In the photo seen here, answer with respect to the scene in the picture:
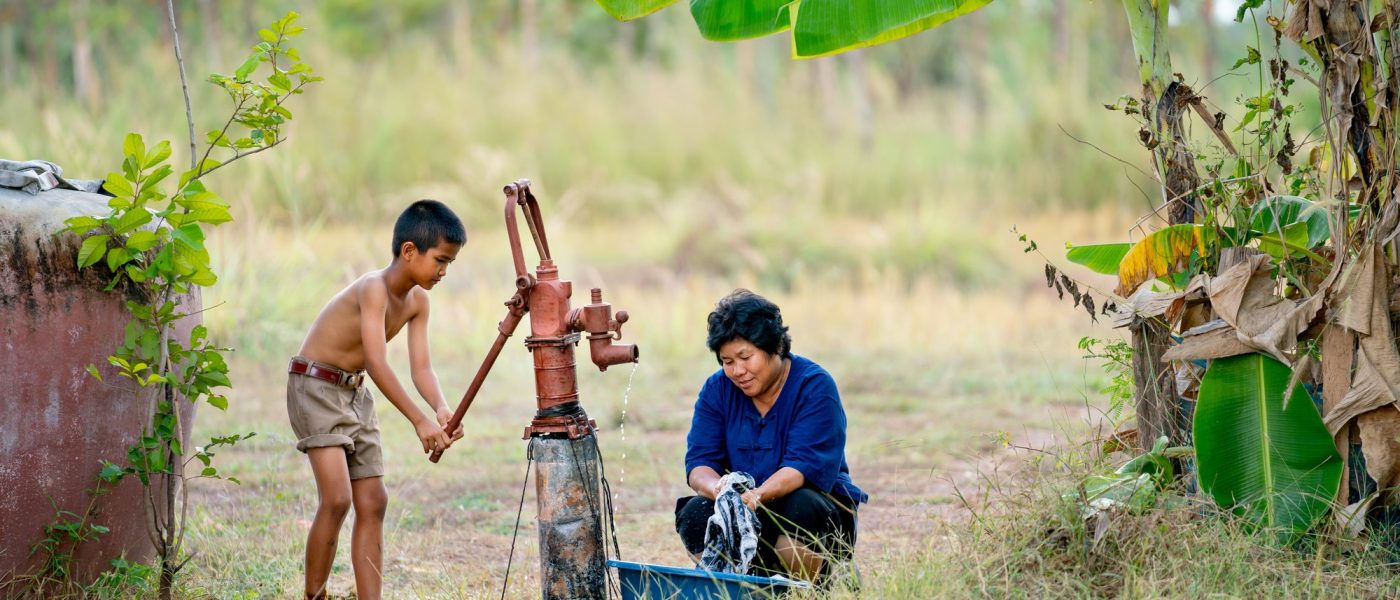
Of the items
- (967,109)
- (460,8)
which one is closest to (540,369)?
(967,109)

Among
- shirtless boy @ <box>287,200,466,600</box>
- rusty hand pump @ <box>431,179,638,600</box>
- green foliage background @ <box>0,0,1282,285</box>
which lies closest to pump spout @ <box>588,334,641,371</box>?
rusty hand pump @ <box>431,179,638,600</box>

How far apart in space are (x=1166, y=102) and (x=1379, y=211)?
0.64 meters

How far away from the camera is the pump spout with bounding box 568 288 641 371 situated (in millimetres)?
3129

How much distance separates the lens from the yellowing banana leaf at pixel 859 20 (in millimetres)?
4031

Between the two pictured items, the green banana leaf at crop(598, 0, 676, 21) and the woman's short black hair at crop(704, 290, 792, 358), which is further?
the green banana leaf at crop(598, 0, 676, 21)

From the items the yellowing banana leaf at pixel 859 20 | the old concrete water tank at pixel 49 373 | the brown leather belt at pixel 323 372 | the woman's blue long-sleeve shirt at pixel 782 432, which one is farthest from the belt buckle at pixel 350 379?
the yellowing banana leaf at pixel 859 20

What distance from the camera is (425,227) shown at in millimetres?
3539

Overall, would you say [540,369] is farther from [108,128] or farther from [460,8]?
[460,8]

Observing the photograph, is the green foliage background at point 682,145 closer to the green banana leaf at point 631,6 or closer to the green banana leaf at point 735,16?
the green banana leaf at point 735,16

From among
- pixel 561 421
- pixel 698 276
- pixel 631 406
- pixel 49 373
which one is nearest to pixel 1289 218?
pixel 561 421

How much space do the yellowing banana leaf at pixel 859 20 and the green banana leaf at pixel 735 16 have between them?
298 mm

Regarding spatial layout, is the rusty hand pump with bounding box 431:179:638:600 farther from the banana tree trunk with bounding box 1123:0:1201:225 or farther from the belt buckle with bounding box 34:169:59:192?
the banana tree trunk with bounding box 1123:0:1201:225

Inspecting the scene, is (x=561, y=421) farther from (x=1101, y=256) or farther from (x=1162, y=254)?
(x=1101, y=256)

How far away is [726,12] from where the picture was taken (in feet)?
14.9
